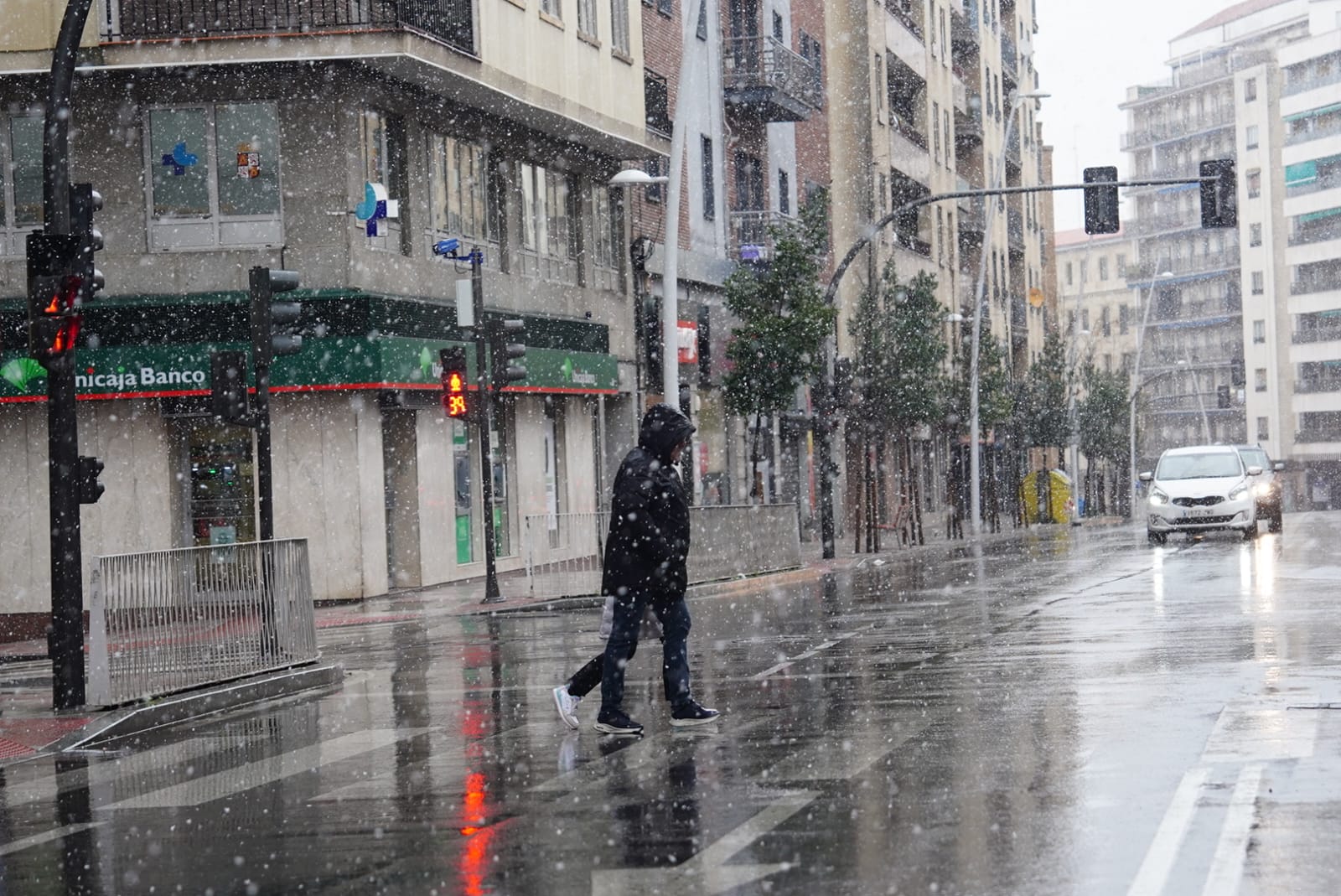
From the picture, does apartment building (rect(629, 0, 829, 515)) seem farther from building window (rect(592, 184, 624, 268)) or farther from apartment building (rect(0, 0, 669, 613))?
apartment building (rect(0, 0, 669, 613))

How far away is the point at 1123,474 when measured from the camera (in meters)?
107

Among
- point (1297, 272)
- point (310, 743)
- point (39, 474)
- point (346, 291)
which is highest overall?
point (1297, 272)

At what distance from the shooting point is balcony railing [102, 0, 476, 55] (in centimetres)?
2783

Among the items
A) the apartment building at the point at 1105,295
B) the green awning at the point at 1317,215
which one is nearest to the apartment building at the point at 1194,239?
the apartment building at the point at 1105,295

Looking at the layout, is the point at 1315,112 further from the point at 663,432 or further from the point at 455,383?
the point at 663,432

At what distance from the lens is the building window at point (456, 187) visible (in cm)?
3122

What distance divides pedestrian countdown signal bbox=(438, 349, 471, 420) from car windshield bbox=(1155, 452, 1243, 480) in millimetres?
16395

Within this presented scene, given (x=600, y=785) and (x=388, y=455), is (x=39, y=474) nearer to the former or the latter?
(x=388, y=455)

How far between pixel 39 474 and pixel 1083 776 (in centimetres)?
2213

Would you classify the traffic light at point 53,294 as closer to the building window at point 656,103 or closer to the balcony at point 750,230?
the building window at point 656,103

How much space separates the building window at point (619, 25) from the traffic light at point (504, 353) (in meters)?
10.5

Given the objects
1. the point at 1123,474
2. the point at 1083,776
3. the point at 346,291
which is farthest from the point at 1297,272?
the point at 1083,776

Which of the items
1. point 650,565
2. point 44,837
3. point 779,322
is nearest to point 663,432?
point 650,565

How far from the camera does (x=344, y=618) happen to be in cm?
2520
